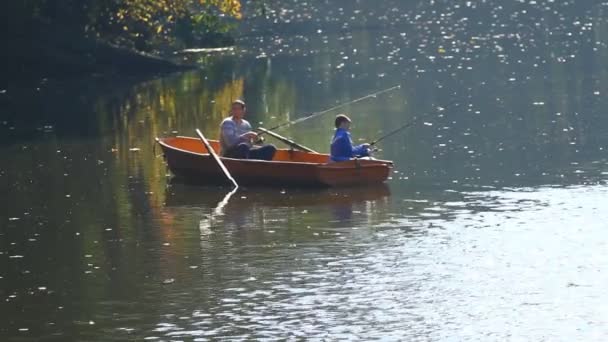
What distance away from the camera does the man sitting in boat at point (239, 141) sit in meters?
25.7

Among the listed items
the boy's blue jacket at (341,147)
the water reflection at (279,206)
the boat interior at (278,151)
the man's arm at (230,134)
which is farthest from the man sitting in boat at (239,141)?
the boy's blue jacket at (341,147)

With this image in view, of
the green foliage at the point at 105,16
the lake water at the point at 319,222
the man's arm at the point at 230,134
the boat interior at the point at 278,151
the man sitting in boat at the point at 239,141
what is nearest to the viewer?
the lake water at the point at 319,222

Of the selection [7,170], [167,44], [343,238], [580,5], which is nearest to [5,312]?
[343,238]

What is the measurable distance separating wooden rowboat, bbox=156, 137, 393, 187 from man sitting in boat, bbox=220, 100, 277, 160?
39cm

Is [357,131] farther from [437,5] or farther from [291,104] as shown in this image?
[437,5]

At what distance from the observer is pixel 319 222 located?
72.8ft

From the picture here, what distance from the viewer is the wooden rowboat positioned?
80.8ft

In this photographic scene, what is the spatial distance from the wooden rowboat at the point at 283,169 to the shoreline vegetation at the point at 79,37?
1955 cm

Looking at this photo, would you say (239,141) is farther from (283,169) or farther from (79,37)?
(79,37)

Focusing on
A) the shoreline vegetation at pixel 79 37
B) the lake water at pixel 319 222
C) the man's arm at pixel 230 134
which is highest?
the shoreline vegetation at pixel 79 37

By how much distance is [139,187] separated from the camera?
2625 cm

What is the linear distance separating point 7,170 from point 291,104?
11697mm

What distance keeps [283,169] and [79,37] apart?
2362cm

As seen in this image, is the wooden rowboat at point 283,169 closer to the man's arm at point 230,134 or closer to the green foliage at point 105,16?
the man's arm at point 230,134
